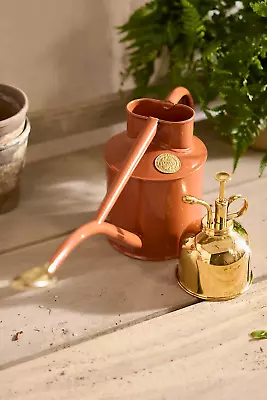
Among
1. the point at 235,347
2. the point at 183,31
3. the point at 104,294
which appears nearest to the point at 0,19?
the point at 183,31

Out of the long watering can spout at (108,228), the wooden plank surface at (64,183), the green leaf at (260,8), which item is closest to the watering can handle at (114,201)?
the long watering can spout at (108,228)

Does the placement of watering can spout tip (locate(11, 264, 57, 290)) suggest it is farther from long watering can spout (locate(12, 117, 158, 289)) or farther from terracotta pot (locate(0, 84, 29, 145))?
terracotta pot (locate(0, 84, 29, 145))

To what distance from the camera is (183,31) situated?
85 centimetres

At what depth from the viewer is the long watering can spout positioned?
0.62 meters

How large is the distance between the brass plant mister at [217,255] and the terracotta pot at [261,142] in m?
0.26

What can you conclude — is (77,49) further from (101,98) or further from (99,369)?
(99,369)

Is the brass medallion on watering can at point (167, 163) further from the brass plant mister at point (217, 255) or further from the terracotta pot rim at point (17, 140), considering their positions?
the terracotta pot rim at point (17, 140)

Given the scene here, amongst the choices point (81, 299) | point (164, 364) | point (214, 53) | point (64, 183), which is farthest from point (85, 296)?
point (214, 53)

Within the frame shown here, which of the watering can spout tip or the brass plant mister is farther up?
the brass plant mister

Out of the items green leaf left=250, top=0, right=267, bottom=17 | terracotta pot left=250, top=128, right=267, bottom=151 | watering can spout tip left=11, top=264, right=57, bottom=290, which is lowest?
watering can spout tip left=11, top=264, right=57, bottom=290

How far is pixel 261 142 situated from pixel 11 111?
0.35 m

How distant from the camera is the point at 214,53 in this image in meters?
0.84

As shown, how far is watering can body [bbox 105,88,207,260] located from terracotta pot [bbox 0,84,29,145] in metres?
0.11

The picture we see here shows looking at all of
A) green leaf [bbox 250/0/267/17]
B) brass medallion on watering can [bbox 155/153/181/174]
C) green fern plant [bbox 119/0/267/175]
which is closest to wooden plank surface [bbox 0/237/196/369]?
brass medallion on watering can [bbox 155/153/181/174]
